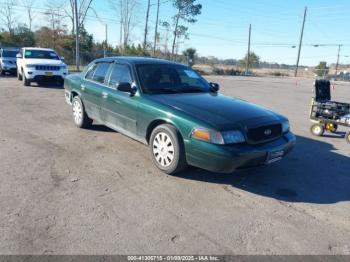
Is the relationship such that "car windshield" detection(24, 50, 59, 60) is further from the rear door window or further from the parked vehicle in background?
the rear door window

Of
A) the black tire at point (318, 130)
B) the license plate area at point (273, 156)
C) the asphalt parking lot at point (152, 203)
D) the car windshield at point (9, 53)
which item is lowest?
the asphalt parking lot at point (152, 203)

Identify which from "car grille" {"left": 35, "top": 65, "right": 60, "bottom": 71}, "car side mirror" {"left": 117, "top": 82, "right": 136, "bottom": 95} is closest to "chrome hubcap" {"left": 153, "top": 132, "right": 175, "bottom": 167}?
"car side mirror" {"left": 117, "top": 82, "right": 136, "bottom": 95}

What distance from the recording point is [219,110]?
4.69 meters

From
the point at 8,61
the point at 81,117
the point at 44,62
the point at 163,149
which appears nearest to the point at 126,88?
the point at 163,149

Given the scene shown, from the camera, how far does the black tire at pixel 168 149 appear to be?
178 inches

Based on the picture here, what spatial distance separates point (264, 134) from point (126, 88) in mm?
2223

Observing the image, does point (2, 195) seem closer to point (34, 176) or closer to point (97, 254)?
Answer: point (34, 176)

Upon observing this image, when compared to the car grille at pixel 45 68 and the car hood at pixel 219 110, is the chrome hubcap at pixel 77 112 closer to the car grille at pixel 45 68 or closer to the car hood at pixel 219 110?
the car hood at pixel 219 110

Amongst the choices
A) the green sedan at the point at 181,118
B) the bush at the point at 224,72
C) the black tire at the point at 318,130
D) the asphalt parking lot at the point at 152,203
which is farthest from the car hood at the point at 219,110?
the bush at the point at 224,72

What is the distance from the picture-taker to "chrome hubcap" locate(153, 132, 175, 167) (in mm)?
4652

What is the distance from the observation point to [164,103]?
4.85m

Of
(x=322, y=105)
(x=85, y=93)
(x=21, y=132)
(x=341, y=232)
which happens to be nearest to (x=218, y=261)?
(x=341, y=232)

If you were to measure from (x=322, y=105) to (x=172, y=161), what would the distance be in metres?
5.15

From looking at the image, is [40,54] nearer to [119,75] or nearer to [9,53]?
[9,53]
